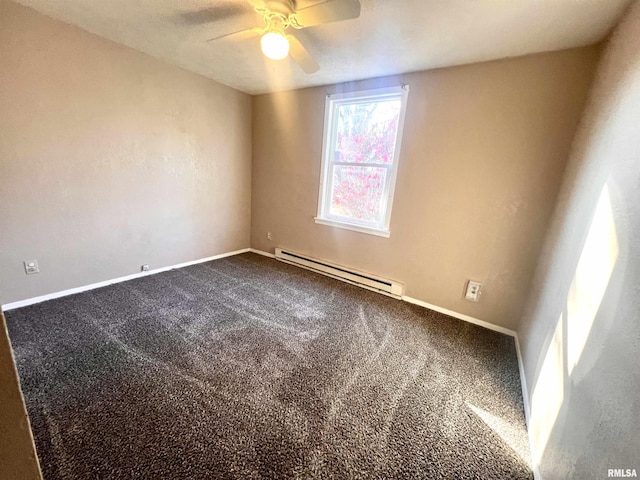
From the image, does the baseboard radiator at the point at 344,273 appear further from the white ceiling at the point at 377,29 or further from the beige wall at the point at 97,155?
the white ceiling at the point at 377,29

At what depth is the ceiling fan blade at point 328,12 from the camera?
4.47 ft

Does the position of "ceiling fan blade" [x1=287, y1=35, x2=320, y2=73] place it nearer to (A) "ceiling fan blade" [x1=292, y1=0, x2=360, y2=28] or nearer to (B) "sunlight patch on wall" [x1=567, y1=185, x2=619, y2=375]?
(A) "ceiling fan blade" [x1=292, y1=0, x2=360, y2=28]

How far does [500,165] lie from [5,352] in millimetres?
2809

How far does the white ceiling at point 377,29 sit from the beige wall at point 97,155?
0.29 m

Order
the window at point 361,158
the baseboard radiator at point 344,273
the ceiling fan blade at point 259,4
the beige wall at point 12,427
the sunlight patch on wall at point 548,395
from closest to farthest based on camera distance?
1. the beige wall at point 12,427
2. the sunlight patch on wall at point 548,395
3. the ceiling fan blade at point 259,4
4. the window at point 361,158
5. the baseboard radiator at point 344,273

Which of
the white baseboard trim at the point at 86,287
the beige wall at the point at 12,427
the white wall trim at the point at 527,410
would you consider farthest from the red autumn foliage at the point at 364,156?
the beige wall at the point at 12,427

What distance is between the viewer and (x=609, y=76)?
4.87ft

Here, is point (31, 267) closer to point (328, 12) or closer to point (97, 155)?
point (97, 155)

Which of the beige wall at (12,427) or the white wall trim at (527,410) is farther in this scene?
the white wall trim at (527,410)

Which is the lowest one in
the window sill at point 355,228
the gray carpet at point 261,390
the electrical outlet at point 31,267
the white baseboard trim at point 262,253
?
the gray carpet at point 261,390

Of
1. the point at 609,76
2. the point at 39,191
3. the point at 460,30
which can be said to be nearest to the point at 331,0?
the point at 460,30

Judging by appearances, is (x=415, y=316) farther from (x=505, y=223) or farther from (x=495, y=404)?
(x=505, y=223)

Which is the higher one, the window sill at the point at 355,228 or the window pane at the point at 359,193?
the window pane at the point at 359,193

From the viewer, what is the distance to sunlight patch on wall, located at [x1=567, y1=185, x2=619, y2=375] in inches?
40.6
